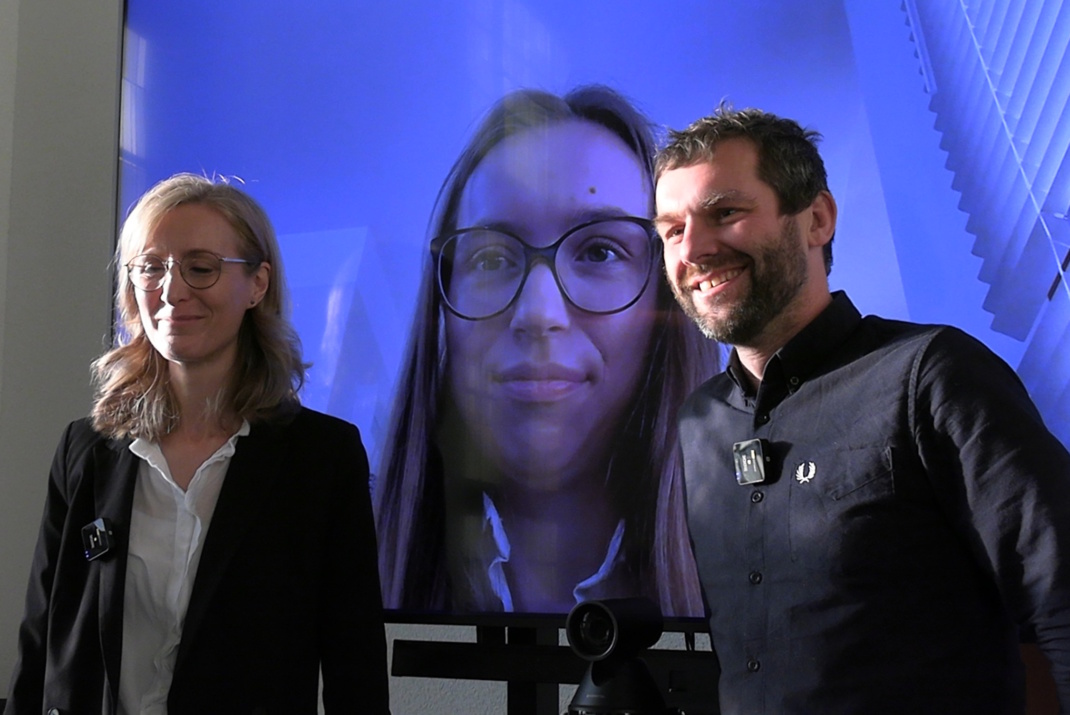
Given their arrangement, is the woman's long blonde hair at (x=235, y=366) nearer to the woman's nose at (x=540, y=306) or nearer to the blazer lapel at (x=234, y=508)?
the blazer lapel at (x=234, y=508)

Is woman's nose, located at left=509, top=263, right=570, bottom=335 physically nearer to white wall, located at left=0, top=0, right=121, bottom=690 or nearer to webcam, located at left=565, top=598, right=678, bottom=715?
webcam, located at left=565, top=598, right=678, bottom=715

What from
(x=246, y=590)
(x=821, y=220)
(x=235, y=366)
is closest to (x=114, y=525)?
(x=246, y=590)

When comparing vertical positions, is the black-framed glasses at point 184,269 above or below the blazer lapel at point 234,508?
above

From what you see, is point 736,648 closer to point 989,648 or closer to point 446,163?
point 989,648

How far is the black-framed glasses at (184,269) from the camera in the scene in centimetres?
185

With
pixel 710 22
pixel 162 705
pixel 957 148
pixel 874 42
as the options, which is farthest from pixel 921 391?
pixel 162 705

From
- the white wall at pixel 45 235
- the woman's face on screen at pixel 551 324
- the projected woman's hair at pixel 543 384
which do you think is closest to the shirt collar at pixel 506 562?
the projected woman's hair at pixel 543 384

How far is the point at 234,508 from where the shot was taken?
5.81 ft

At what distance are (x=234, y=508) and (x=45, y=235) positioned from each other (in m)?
1.89

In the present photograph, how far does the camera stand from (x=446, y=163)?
2.48m

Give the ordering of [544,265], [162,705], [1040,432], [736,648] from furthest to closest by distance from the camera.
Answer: [544,265], [162,705], [736,648], [1040,432]

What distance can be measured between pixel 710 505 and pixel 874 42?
3.30 feet

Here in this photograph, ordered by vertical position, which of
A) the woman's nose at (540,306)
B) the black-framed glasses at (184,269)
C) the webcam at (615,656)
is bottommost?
the webcam at (615,656)

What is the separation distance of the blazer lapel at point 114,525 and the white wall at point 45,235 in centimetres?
131
